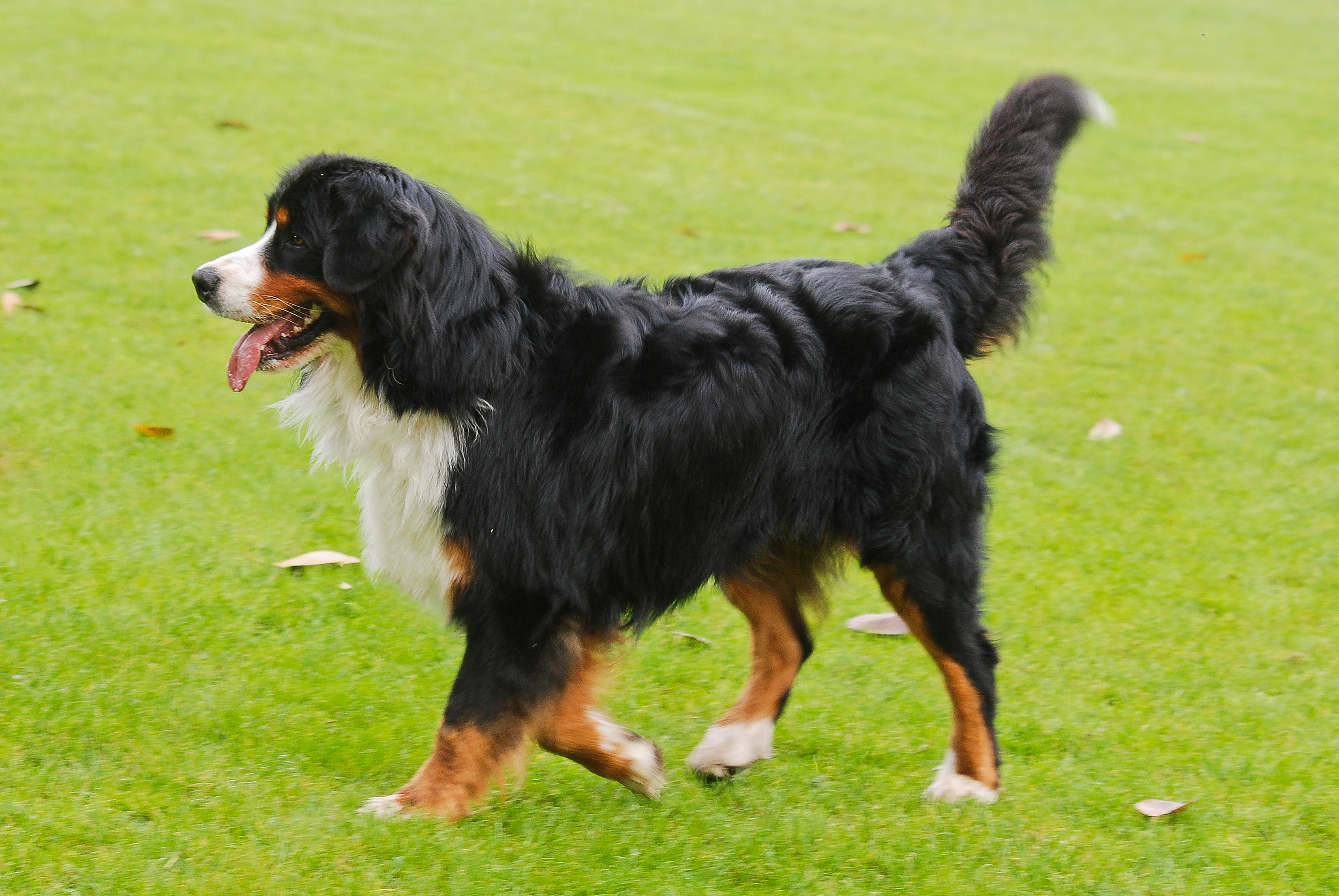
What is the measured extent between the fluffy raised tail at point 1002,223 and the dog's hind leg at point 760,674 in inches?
40.1

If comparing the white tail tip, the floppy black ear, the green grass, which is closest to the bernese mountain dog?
the floppy black ear

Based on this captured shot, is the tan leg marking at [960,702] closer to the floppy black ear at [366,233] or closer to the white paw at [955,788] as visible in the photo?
the white paw at [955,788]

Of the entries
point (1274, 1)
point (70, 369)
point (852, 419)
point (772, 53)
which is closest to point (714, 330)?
point (852, 419)

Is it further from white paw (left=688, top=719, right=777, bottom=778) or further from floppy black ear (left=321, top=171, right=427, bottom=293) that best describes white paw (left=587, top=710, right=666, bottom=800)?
floppy black ear (left=321, top=171, right=427, bottom=293)

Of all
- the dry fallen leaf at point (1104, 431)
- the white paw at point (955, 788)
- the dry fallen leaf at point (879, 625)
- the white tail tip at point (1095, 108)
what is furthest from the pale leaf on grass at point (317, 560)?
the dry fallen leaf at point (1104, 431)

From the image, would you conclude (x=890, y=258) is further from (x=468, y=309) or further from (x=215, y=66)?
(x=215, y=66)

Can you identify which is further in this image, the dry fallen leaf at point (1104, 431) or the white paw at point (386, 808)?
the dry fallen leaf at point (1104, 431)

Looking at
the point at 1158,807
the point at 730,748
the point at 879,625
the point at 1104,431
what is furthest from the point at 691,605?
the point at 1104,431

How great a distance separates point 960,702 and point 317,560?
2.41 m

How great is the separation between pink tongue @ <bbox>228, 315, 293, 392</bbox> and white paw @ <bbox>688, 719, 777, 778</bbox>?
1.73 metres

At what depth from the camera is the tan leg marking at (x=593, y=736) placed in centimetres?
348

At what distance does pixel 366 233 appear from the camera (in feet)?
10.7

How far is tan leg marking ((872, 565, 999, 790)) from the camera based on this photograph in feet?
12.6

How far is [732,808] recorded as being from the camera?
3.76 meters
